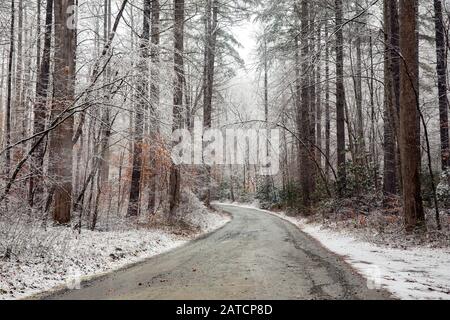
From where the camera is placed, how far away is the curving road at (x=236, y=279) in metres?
5.48

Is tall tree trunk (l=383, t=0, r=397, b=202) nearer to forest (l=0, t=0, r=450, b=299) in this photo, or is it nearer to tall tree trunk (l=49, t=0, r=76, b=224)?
forest (l=0, t=0, r=450, b=299)

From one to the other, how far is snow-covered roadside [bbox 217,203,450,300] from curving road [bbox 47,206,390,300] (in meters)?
0.32

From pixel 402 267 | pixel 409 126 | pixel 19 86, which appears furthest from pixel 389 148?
pixel 19 86

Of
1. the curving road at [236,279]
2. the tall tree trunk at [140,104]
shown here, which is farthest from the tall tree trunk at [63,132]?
the curving road at [236,279]

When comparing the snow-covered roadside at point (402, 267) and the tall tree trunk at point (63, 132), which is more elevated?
the tall tree trunk at point (63, 132)

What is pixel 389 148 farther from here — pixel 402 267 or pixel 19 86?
pixel 19 86

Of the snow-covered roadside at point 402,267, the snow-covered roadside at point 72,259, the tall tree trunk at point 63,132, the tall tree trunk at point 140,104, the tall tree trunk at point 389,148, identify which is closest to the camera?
the snow-covered roadside at point 402,267

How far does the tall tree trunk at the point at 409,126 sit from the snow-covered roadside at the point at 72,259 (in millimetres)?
6587

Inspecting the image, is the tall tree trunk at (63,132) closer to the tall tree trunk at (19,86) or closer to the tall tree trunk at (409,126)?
the tall tree trunk at (19,86)

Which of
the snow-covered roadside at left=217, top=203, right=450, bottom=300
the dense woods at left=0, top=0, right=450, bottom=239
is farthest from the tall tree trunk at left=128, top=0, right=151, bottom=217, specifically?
the snow-covered roadside at left=217, top=203, right=450, bottom=300

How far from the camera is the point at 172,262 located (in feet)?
28.5

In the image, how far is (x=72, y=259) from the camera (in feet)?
26.0

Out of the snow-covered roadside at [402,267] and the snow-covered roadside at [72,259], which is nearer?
the snow-covered roadside at [402,267]

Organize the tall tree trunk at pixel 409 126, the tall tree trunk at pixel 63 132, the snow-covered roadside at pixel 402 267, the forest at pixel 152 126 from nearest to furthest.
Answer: the snow-covered roadside at pixel 402 267, the forest at pixel 152 126, the tall tree trunk at pixel 63 132, the tall tree trunk at pixel 409 126
